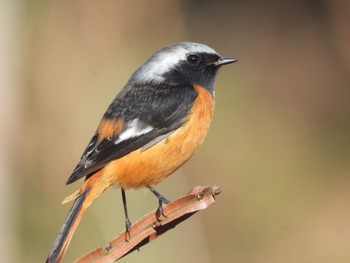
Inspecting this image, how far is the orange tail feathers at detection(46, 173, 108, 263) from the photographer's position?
3273 mm

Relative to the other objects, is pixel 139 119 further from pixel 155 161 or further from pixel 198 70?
pixel 198 70

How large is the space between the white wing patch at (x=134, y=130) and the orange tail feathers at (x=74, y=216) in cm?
26

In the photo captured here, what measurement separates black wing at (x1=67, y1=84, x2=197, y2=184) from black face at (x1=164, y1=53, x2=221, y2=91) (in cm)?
20

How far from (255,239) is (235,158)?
1613mm

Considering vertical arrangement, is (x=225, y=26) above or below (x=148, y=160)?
below

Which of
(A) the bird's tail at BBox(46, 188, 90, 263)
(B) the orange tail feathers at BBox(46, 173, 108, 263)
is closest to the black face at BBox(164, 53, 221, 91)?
(B) the orange tail feathers at BBox(46, 173, 108, 263)

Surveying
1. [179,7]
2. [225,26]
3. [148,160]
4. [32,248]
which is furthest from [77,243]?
[225,26]

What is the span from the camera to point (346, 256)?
6914 mm

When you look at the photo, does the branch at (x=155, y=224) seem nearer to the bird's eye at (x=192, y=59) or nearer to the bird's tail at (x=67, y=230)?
the bird's tail at (x=67, y=230)

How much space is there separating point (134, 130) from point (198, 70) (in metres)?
0.84

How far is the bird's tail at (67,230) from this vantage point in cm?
326

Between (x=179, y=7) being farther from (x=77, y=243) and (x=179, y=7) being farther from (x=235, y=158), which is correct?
(x=77, y=243)

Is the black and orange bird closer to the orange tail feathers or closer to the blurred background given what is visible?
the orange tail feathers

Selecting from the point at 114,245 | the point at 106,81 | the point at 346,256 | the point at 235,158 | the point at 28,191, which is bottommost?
the point at 346,256
